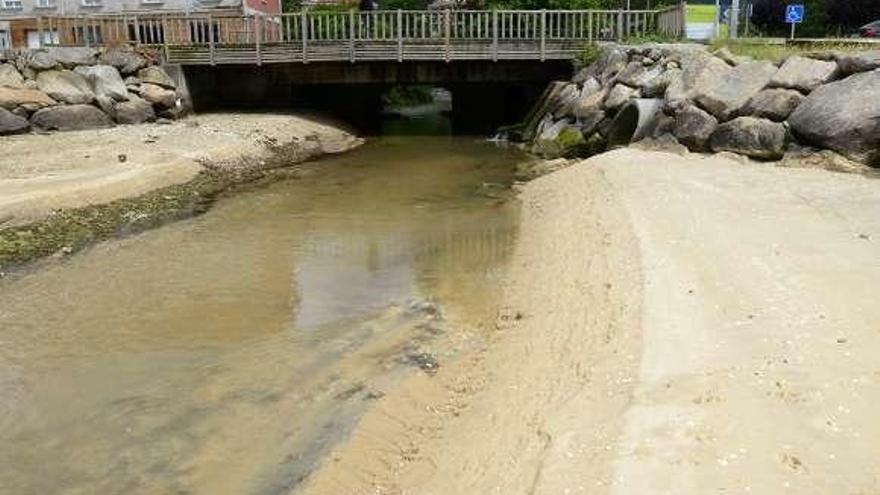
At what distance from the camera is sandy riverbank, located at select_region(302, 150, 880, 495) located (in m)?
6.09

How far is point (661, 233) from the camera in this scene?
12820 millimetres

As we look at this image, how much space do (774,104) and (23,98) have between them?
21335 mm

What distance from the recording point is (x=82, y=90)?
91.2 ft

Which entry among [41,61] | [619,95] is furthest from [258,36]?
[619,95]

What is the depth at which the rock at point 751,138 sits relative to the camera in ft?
59.3

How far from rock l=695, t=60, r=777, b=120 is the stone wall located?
1817cm

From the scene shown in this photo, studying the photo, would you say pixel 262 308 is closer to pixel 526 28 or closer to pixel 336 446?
pixel 336 446

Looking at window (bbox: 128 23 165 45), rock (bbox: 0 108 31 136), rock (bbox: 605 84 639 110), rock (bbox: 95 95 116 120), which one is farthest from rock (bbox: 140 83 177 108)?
rock (bbox: 605 84 639 110)

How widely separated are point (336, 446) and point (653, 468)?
3.26 metres

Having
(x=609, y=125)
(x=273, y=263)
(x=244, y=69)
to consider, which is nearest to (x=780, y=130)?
(x=609, y=125)

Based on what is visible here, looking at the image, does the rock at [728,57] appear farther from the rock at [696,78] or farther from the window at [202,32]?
the window at [202,32]

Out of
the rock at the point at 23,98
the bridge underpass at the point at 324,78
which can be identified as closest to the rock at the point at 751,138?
the bridge underpass at the point at 324,78

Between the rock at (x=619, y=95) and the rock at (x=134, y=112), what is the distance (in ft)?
49.9

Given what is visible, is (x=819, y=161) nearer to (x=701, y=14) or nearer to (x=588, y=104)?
(x=588, y=104)
